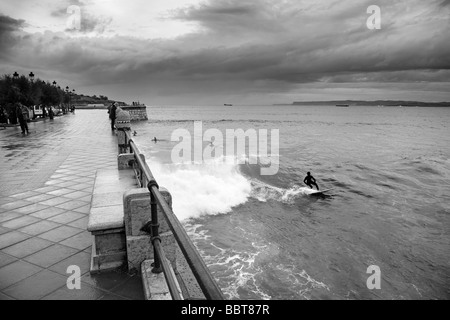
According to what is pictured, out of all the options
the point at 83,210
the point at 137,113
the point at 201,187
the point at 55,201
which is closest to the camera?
the point at 83,210

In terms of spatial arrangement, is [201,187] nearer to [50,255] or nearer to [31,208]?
→ [31,208]

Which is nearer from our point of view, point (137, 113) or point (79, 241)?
point (79, 241)

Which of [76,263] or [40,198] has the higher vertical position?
[40,198]

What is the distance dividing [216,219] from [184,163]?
1356 cm

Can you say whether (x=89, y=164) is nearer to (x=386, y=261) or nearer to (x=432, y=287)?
(x=386, y=261)

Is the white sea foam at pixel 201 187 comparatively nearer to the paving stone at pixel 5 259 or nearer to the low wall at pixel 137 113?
the paving stone at pixel 5 259

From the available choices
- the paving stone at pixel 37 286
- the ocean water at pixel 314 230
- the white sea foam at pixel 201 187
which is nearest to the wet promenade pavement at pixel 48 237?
the paving stone at pixel 37 286

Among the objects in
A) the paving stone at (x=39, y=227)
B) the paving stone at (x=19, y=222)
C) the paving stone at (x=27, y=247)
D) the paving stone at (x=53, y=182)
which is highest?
the paving stone at (x=53, y=182)

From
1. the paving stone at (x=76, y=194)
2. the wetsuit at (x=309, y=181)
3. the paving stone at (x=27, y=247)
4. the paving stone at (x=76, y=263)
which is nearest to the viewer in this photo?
the paving stone at (x=76, y=263)

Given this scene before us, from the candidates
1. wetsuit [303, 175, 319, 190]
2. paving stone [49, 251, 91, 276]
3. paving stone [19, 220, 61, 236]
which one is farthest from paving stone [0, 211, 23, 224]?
wetsuit [303, 175, 319, 190]

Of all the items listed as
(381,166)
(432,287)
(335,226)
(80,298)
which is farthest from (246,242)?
(381,166)

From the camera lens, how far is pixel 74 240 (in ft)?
13.4

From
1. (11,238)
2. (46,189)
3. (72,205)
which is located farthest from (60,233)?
(46,189)

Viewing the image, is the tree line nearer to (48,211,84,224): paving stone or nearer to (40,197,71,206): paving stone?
(40,197,71,206): paving stone
